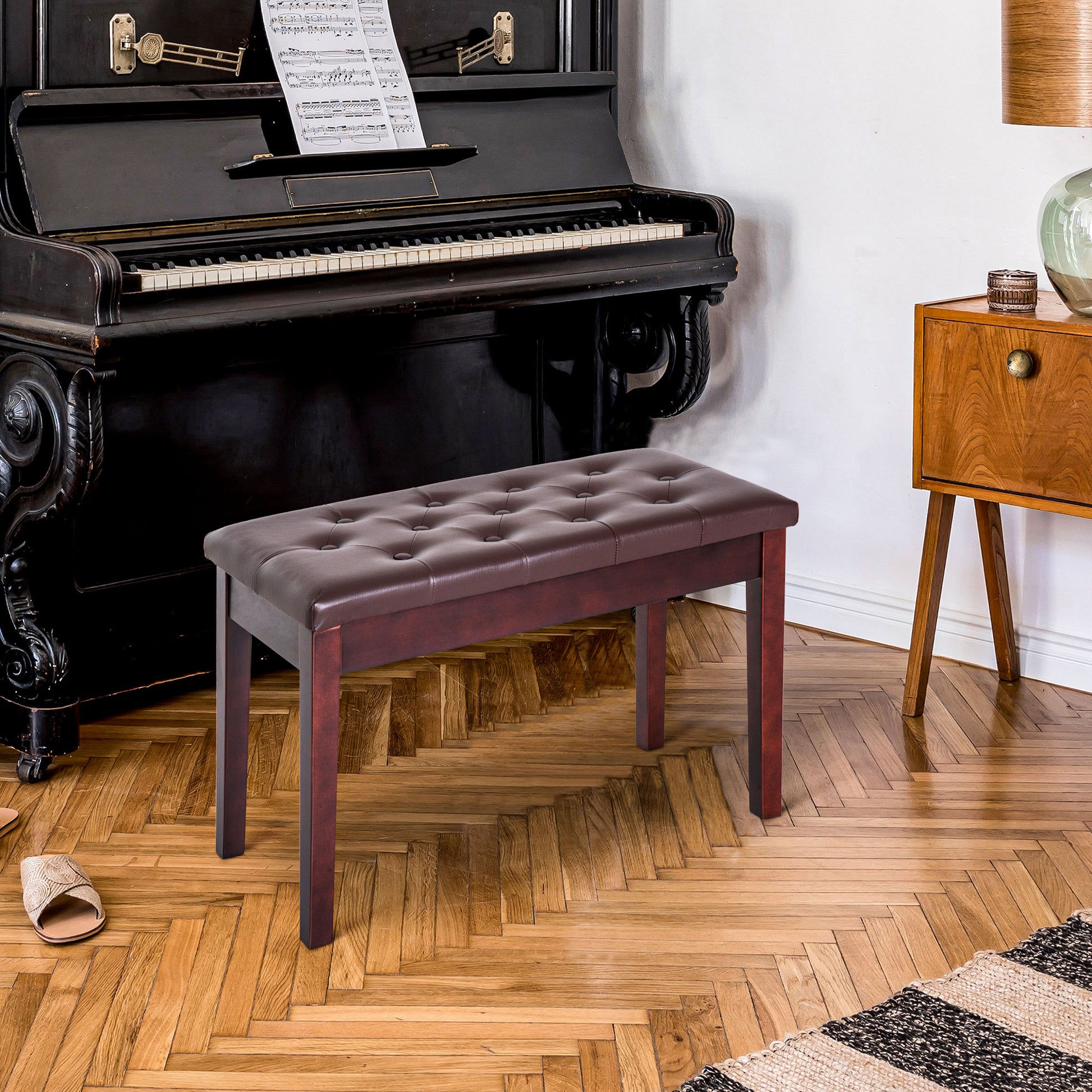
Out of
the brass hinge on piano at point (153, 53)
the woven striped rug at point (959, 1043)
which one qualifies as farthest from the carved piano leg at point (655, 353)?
the woven striped rug at point (959, 1043)

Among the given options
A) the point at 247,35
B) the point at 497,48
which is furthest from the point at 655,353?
the point at 247,35

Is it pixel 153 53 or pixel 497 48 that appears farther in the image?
pixel 497 48

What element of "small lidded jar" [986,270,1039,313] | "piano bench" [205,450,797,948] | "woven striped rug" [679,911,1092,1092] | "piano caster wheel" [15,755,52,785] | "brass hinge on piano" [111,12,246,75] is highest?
"brass hinge on piano" [111,12,246,75]

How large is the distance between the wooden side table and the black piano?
2.02 feet

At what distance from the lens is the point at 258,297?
2533 mm

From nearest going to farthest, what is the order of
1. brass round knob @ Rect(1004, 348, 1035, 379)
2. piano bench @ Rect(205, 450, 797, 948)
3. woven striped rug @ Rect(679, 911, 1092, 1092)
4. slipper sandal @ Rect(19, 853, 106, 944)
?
1. woven striped rug @ Rect(679, 911, 1092, 1092)
2. piano bench @ Rect(205, 450, 797, 948)
3. slipper sandal @ Rect(19, 853, 106, 944)
4. brass round knob @ Rect(1004, 348, 1035, 379)

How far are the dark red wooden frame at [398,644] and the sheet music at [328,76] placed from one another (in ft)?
3.48

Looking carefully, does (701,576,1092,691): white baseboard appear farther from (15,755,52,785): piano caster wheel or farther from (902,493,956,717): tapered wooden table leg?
(15,755,52,785): piano caster wheel

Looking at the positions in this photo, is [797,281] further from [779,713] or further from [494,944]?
[494,944]

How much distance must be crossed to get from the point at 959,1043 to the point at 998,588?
128cm

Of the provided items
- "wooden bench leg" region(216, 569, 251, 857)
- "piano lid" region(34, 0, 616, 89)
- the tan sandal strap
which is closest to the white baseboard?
"piano lid" region(34, 0, 616, 89)

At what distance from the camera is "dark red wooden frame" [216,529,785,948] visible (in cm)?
198

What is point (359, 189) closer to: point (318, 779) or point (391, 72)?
point (391, 72)

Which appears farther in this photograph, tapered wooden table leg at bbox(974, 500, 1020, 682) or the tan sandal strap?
tapered wooden table leg at bbox(974, 500, 1020, 682)
